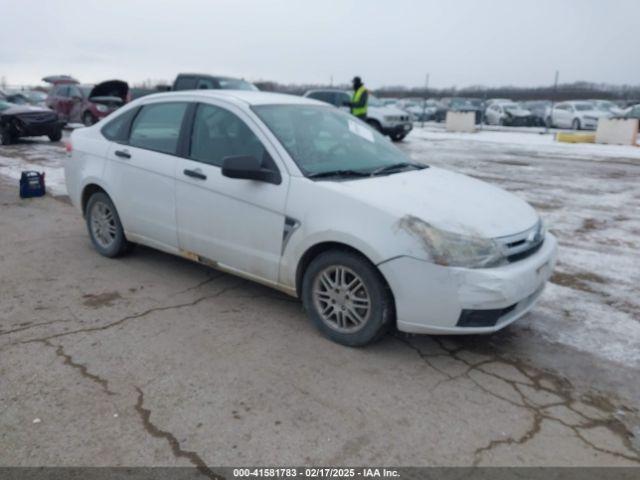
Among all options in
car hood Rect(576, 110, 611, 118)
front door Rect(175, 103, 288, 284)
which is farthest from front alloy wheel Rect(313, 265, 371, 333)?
car hood Rect(576, 110, 611, 118)

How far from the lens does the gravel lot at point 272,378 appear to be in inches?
106

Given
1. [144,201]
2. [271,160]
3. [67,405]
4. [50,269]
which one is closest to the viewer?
[67,405]

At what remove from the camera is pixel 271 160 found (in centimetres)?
392

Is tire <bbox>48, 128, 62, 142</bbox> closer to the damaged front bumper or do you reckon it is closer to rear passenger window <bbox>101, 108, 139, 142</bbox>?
rear passenger window <bbox>101, 108, 139, 142</bbox>

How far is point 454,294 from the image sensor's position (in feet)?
10.6

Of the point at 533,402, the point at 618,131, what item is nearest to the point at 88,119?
the point at 618,131

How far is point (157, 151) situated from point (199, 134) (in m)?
0.49

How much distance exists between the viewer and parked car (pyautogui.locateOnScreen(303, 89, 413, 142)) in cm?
1842

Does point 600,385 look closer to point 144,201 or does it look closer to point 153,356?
point 153,356

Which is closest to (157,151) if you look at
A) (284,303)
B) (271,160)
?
(271,160)

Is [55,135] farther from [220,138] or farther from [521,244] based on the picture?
[521,244]

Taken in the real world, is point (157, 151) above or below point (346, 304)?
above

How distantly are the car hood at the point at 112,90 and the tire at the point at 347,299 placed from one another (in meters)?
13.2

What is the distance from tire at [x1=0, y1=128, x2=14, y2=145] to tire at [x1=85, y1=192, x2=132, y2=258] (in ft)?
38.7
